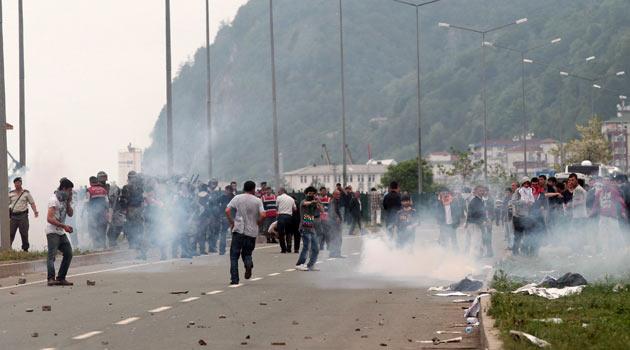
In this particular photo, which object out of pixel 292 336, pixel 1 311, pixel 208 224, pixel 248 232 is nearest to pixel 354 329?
pixel 292 336

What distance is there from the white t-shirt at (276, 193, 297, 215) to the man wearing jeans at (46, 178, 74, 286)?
39.6ft

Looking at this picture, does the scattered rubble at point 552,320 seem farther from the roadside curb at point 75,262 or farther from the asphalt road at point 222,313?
the roadside curb at point 75,262

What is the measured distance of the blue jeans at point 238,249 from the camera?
80.5 ft

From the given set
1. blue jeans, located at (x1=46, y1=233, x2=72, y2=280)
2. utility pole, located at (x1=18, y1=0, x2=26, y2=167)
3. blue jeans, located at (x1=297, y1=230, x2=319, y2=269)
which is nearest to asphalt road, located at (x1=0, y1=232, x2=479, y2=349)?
blue jeans, located at (x1=46, y1=233, x2=72, y2=280)

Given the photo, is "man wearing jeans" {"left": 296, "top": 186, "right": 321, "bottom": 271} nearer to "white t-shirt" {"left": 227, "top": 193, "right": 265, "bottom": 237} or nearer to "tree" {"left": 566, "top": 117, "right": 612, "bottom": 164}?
"white t-shirt" {"left": 227, "top": 193, "right": 265, "bottom": 237}

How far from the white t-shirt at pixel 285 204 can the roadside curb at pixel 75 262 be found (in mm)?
3700

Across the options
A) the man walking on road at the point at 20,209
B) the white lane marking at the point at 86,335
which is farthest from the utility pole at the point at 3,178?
the white lane marking at the point at 86,335

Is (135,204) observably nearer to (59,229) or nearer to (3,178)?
(3,178)

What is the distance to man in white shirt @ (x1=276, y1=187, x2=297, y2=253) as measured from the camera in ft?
121

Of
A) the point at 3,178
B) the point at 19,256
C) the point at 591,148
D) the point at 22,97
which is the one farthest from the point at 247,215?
the point at 591,148

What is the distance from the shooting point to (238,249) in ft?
81.9

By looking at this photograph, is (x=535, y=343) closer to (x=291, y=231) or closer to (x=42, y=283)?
(x=42, y=283)

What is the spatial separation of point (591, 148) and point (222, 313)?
134746 millimetres

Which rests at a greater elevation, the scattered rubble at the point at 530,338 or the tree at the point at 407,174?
the tree at the point at 407,174
